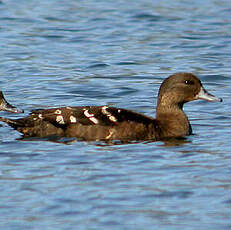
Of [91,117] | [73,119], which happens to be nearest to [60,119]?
[73,119]

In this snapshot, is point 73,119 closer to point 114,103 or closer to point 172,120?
point 172,120

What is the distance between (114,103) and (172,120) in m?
2.48

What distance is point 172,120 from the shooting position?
10984mm

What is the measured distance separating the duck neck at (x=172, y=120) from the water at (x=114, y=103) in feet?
0.81

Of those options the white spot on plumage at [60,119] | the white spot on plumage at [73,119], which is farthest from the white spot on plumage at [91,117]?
the white spot on plumage at [60,119]

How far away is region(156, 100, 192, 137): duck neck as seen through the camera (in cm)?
1085

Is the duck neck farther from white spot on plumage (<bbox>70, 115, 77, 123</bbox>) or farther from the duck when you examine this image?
white spot on plumage (<bbox>70, 115, 77, 123</bbox>)

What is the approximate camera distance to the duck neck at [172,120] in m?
10.9

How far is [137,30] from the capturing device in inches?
790

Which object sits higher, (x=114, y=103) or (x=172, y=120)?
(x=172, y=120)

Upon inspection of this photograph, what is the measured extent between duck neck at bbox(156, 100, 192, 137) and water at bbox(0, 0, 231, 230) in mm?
248

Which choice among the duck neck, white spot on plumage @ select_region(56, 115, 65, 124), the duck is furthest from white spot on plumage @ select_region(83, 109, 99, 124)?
the duck neck

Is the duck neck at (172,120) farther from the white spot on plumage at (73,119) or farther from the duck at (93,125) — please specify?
the white spot on plumage at (73,119)

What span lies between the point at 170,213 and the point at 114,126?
3.09m
